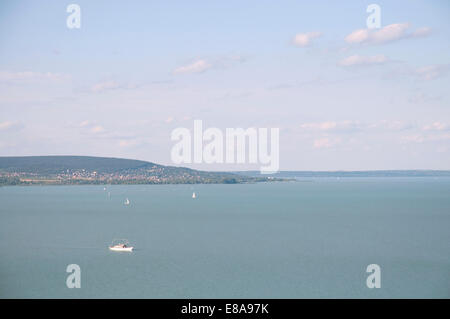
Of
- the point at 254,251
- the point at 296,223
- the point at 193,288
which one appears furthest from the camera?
the point at 296,223

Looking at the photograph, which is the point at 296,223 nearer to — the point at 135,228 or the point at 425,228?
the point at 425,228

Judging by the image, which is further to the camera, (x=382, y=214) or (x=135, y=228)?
(x=382, y=214)

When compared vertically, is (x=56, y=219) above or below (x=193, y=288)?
above
